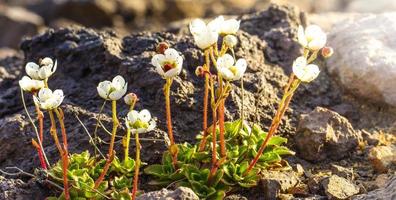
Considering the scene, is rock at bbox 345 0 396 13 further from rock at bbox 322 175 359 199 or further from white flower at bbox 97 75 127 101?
white flower at bbox 97 75 127 101

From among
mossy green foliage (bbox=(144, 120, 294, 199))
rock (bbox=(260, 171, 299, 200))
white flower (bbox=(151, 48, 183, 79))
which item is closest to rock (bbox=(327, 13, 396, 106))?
mossy green foliage (bbox=(144, 120, 294, 199))

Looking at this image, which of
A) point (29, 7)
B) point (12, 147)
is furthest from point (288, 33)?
point (29, 7)

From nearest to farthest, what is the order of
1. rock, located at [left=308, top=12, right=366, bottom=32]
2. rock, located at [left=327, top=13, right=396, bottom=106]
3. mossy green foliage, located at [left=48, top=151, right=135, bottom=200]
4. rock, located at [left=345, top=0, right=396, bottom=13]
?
mossy green foliage, located at [left=48, top=151, right=135, bottom=200]
rock, located at [left=327, top=13, right=396, bottom=106]
rock, located at [left=308, top=12, right=366, bottom=32]
rock, located at [left=345, top=0, right=396, bottom=13]

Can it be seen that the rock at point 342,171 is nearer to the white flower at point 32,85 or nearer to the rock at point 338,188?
the rock at point 338,188

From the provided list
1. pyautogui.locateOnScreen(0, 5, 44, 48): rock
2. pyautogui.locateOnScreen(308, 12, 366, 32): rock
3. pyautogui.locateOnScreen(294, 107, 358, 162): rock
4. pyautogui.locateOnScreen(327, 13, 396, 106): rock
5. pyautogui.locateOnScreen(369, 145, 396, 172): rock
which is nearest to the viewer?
pyautogui.locateOnScreen(369, 145, 396, 172): rock

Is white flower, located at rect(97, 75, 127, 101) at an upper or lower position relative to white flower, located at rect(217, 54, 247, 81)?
lower

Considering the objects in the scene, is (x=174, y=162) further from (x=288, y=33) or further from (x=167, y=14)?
(x=167, y=14)
